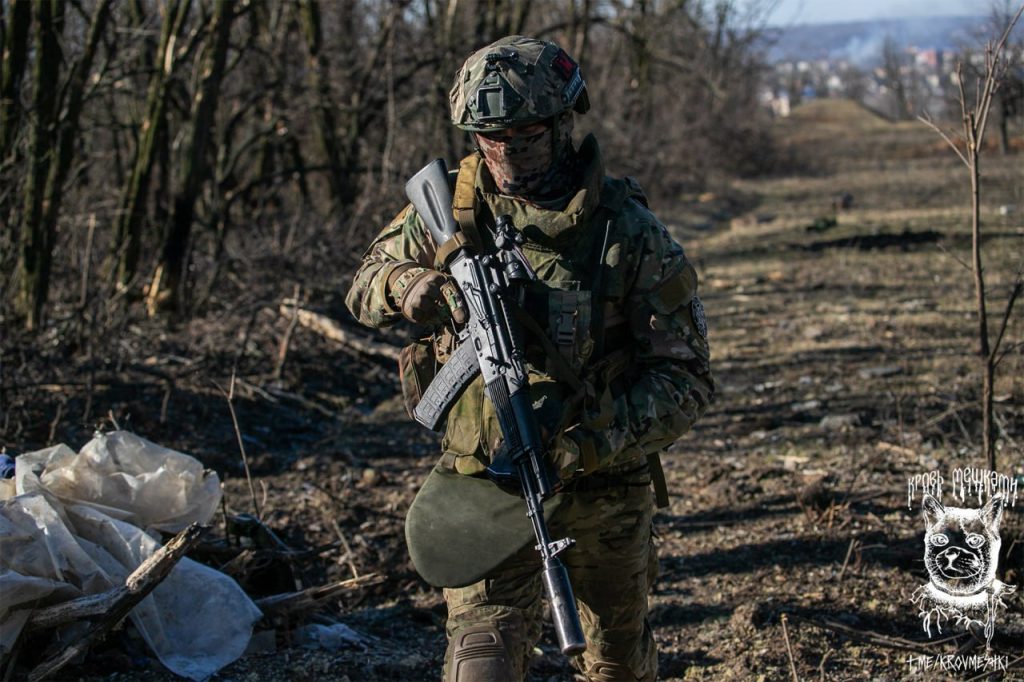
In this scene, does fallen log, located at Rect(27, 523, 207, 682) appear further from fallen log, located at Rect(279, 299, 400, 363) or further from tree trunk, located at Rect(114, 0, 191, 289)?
tree trunk, located at Rect(114, 0, 191, 289)

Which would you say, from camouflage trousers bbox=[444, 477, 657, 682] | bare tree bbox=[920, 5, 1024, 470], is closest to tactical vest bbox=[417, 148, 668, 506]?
camouflage trousers bbox=[444, 477, 657, 682]

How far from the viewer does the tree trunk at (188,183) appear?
322 inches

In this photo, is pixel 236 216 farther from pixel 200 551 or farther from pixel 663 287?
pixel 663 287

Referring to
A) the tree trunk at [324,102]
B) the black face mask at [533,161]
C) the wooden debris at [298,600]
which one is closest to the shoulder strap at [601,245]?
the black face mask at [533,161]

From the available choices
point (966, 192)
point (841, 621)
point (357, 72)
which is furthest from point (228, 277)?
point (966, 192)

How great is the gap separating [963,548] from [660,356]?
185cm

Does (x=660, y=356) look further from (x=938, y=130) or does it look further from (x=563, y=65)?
(x=938, y=130)

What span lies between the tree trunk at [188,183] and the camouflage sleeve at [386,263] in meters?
5.80

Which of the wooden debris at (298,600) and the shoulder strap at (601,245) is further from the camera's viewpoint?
the wooden debris at (298,600)

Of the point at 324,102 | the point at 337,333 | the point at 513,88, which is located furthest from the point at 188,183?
the point at 513,88

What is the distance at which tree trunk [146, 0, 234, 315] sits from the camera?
8188 millimetres

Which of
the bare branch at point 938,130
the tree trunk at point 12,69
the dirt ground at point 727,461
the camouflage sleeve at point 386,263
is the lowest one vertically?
the dirt ground at point 727,461

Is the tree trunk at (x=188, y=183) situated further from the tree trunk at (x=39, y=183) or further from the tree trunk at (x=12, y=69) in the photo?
the tree trunk at (x=12, y=69)

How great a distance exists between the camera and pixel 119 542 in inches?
136
